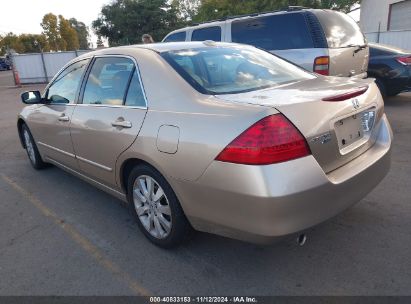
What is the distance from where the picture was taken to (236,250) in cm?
285

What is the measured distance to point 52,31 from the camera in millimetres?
65938

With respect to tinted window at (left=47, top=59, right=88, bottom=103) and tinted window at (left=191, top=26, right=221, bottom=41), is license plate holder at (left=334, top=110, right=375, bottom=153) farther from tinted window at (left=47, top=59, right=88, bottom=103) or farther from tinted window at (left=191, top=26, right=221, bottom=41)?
tinted window at (left=191, top=26, right=221, bottom=41)

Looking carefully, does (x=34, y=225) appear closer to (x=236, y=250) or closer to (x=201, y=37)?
(x=236, y=250)

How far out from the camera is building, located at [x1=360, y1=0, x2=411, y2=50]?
16156mm

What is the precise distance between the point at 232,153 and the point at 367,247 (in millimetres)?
1460

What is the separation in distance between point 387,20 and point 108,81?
74.0 ft

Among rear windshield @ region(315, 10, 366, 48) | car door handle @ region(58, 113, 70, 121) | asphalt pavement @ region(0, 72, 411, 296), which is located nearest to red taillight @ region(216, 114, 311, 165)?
asphalt pavement @ region(0, 72, 411, 296)

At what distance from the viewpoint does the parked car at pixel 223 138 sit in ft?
6.91

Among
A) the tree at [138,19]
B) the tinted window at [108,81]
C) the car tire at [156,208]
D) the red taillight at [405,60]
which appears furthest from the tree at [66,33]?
the car tire at [156,208]

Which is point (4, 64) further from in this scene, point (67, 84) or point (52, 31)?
point (67, 84)

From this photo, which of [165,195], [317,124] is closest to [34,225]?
[165,195]

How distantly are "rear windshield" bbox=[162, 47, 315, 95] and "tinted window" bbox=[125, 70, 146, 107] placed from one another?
31 centimetres

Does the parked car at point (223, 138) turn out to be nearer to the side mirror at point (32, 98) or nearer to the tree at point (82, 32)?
the side mirror at point (32, 98)

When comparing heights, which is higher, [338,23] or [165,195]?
[338,23]
